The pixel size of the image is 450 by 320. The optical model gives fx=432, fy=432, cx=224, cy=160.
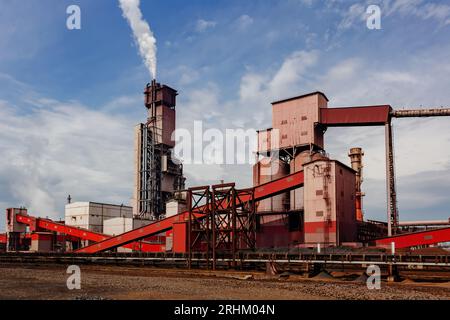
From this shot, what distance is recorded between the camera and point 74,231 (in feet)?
175

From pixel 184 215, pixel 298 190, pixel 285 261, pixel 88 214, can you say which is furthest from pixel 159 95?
pixel 285 261

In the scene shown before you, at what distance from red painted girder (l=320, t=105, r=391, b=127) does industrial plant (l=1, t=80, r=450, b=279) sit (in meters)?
0.11

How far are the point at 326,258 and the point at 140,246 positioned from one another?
27.7m

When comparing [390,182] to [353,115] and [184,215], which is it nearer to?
[353,115]

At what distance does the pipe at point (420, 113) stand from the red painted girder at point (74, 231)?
30.9 m

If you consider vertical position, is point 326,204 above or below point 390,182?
below

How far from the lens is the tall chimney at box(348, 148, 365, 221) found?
52.5 m

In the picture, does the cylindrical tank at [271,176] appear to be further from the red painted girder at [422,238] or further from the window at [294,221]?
the red painted girder at [422,238]

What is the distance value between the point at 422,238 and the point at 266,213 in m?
18.7

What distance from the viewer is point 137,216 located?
65.9 meters

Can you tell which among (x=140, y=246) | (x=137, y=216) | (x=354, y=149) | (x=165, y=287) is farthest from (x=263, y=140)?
(x=165, y=287)

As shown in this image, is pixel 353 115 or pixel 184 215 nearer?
pixel 184 215

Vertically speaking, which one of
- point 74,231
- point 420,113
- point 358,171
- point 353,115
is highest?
point 420,113
